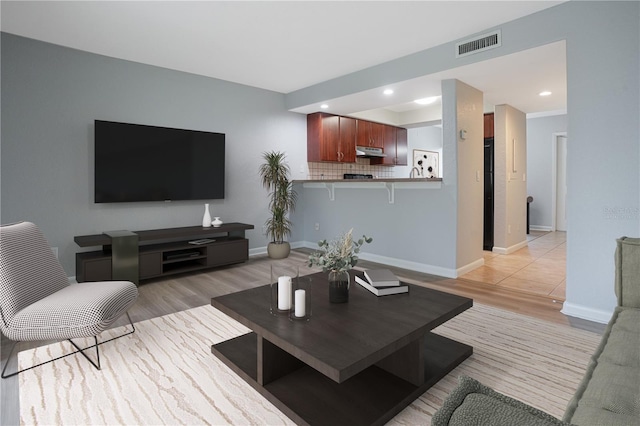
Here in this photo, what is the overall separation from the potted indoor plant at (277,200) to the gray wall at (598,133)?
3440 mm

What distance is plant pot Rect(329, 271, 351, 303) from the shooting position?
200 cm

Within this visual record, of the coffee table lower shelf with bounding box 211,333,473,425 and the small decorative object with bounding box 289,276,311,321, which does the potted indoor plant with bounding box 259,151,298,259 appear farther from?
the small decorative object with bounding box 289,276,311,321

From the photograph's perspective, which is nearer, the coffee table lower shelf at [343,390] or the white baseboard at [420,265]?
the coffee table lower shelf at [343,390]

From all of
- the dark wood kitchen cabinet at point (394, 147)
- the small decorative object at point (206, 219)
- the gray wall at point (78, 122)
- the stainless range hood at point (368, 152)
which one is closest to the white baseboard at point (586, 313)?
the small decorative object at point (206, 219)

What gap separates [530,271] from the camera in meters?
4.28

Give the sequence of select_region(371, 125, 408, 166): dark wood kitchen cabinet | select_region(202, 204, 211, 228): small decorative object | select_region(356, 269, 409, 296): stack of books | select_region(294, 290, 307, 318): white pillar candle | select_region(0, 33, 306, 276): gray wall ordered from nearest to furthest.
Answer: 1. select_region(294, 290, 307, 318): white pillar candle
2. select_region(356, 269, 409, 296): stack of books
3. select_region(0, 33, 306, 276): gray wall
4. select_region(202, 204, 211, 228): small decorative object
5. select_region(371, 125, 408, 166): dark wood kitchen cabinet

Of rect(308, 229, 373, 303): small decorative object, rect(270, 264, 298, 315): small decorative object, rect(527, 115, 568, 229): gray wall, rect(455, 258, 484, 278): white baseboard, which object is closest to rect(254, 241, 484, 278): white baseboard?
rect(455, 258, 484, 278): white baseboard

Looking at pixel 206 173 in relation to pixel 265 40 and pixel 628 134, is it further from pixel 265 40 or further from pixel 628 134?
pixel 628 134

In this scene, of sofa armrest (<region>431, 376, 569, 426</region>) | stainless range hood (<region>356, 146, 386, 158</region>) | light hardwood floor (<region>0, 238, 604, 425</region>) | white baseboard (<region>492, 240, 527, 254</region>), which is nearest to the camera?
sofa armrest (<region>431, 376, 569, 426</region>)

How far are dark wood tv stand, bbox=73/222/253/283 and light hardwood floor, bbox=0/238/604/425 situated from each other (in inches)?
5.6

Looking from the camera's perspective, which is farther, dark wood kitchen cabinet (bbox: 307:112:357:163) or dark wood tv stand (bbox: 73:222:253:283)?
dark wood kitchen cabinet (bbox: 307:112:357:163)

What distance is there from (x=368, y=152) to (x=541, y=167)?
A: 14.2 feet

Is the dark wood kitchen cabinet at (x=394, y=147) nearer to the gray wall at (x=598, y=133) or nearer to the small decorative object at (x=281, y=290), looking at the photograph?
the gray wall at (x=598, y=133)

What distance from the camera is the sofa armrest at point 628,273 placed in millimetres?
1756
